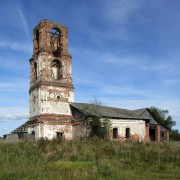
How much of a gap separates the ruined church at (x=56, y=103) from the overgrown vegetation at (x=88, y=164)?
1034cm

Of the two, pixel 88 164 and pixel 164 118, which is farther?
pixel 164 118

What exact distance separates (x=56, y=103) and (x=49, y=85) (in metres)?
1.79

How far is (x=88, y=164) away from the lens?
465 inches

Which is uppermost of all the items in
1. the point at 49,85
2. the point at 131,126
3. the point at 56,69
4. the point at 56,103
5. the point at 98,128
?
the point at 56,69

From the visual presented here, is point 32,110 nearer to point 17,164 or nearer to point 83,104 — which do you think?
point 83,104

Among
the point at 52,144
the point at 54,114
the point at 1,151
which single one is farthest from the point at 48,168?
the point at 54,114

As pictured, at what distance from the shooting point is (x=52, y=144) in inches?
677

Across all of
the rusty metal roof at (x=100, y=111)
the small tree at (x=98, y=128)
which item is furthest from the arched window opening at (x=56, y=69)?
the small tree at (x=98, y=128)

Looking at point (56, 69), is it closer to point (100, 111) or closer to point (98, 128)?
point (100, 111)

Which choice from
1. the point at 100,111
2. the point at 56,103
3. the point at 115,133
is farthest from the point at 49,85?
the point at 115,133

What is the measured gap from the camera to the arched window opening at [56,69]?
95.4 ft

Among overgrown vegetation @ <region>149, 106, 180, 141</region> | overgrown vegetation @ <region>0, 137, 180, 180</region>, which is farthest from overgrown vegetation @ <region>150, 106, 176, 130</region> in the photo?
overgrown vegetation @ <region>0, 137, 180, 180</region>

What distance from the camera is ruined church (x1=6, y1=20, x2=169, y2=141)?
26.7m

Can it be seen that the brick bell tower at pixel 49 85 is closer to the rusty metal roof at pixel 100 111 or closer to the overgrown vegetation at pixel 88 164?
the rusty metal roof at pixel 100 111
